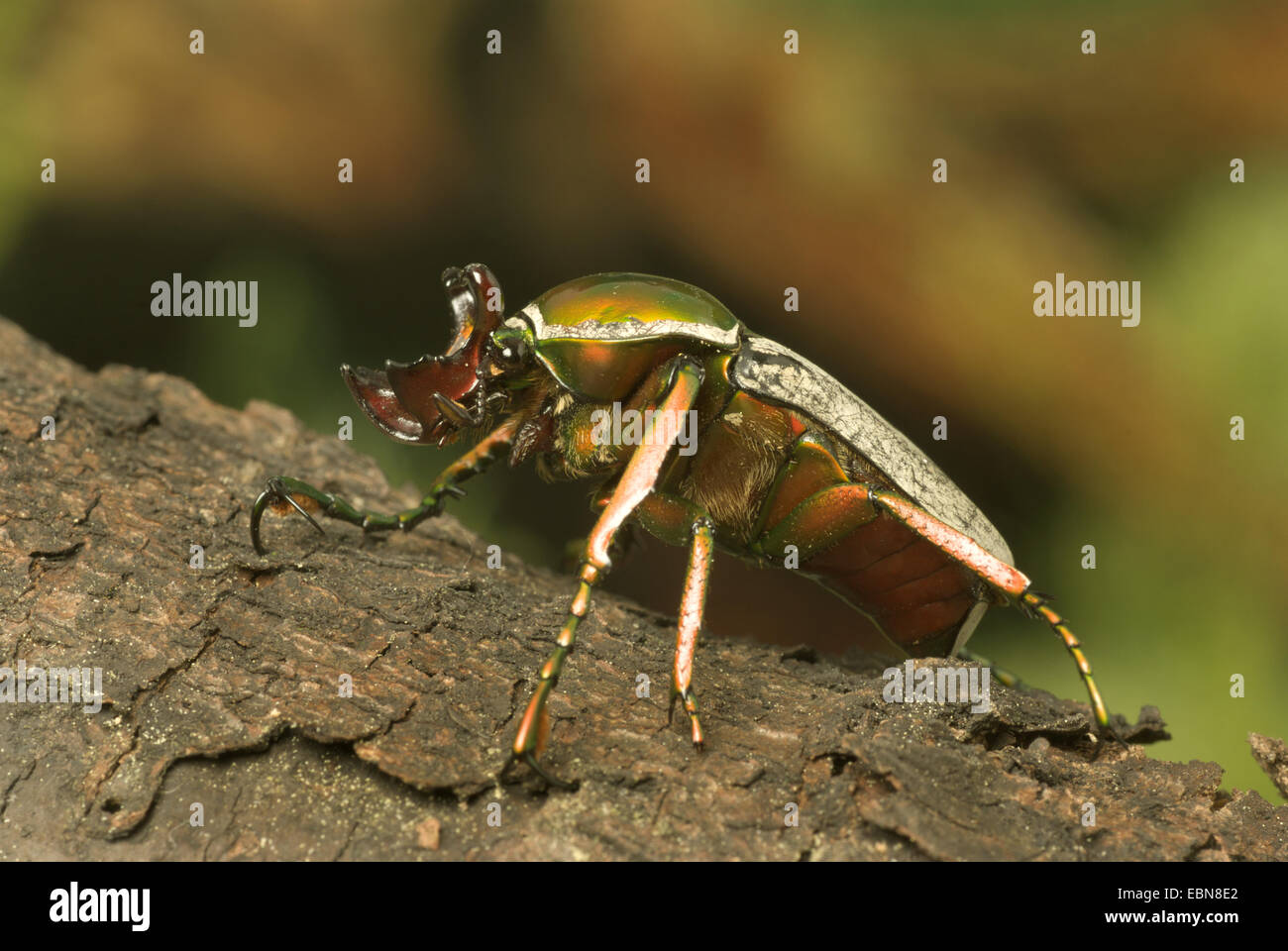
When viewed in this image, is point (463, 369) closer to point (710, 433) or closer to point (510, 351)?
point (510, 351)

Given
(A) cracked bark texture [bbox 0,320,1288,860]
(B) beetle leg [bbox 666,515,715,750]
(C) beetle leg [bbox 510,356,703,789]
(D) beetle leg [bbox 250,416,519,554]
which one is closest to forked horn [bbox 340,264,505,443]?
(D) beetle leg [bbox 250,416,519,554]

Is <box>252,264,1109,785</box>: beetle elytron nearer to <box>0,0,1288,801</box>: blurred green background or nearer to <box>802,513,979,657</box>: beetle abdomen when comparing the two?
<box>802,513,979,657</box>: beetle abdomen

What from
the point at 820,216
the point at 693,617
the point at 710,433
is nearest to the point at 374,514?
the point at 710,433

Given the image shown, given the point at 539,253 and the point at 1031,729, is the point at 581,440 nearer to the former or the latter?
the point at 1031,729

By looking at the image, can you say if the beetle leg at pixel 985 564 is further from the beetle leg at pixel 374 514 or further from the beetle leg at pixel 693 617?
the beetle leg at pixel 374 514

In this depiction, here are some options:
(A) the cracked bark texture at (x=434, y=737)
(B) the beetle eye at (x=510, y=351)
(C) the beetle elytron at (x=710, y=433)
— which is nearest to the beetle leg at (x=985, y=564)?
(C) the beetle elytron at (x=710, y=433)
